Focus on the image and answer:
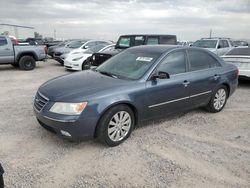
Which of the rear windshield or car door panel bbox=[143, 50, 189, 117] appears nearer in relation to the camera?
car door panel bbox=[143, 50, 189, 117]

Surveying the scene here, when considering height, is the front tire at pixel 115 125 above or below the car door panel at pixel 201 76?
below

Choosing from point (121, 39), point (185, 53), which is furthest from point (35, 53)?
point (185, 53)

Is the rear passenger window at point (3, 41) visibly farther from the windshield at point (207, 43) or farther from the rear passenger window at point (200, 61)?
the windshield at point (207, 43)

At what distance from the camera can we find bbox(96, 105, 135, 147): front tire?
3.41 meters

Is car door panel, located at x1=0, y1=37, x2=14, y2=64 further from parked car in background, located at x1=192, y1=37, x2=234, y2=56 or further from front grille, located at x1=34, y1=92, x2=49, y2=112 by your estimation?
parked car in background, located at x1=192, y1=37, x2=234, y2=56

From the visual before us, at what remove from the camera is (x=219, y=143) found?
383 centimetres

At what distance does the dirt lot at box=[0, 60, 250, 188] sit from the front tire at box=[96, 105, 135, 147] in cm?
14

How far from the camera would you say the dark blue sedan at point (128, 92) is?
3.28 metres

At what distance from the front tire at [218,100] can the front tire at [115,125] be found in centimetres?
219

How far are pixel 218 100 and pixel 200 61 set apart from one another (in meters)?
1.06

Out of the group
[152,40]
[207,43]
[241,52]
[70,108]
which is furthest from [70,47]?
[70,108]

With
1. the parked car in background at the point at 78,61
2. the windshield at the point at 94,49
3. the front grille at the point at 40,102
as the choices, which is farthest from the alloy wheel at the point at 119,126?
the windshield at the point at 94,49

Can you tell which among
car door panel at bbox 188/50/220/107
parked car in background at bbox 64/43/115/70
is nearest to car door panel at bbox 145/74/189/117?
car door panel at bbox 188/50/220/107

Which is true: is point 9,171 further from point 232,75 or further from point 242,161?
point 232,75
